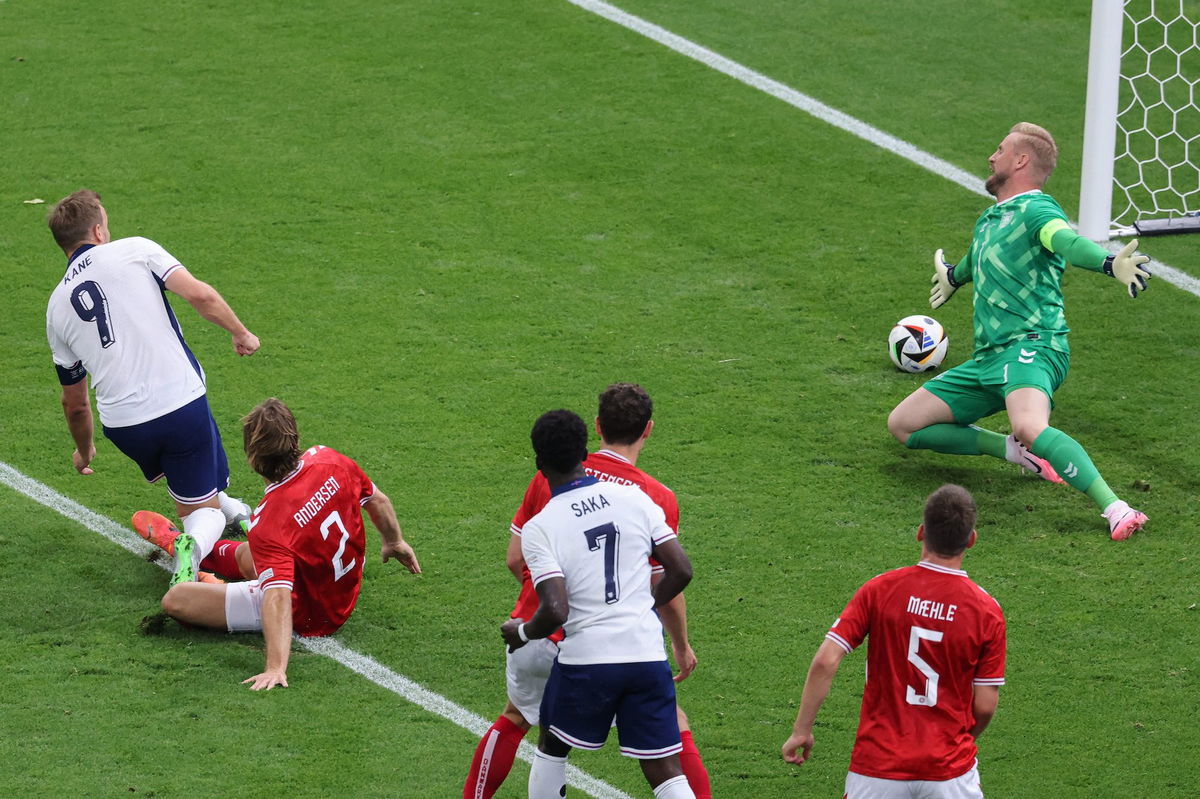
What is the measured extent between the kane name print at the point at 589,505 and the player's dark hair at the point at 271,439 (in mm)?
1775

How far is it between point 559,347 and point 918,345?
205 centimetres

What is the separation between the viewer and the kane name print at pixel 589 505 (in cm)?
455

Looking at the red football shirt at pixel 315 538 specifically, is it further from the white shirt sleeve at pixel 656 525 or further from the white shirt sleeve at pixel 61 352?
the white shirt sleeve at pixel 656 525

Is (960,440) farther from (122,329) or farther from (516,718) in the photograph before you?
(122,329)

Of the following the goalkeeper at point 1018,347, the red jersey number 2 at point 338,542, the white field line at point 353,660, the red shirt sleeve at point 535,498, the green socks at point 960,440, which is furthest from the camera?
the green socks at point 960,440

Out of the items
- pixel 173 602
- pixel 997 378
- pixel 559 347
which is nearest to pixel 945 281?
pixel 997 378

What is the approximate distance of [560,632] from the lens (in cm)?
486

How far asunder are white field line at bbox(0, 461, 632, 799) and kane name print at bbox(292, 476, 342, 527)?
2.04 ft

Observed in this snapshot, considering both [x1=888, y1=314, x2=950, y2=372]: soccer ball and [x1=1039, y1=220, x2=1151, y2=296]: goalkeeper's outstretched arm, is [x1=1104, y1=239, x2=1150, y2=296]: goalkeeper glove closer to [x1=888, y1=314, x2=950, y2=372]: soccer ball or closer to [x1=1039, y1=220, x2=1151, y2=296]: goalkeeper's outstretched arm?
[x1=1039, y1=220, x2=1151, y2=296]: goalkeeper's outstretched arm

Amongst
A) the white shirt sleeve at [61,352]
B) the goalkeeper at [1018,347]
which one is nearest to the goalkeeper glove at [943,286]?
the goalkeeper at [1018,347]

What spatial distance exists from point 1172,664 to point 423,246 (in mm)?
5578

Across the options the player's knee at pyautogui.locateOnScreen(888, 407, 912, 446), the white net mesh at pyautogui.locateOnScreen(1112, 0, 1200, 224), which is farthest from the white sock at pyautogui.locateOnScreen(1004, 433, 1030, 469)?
the white net mesh at pyautogui.locateOnScreen(1112, 0, 1200, 224)

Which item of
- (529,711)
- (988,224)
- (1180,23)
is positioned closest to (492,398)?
(988,224)

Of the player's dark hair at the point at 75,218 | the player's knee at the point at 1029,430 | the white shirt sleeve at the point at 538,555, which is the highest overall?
the player's dark hair at the point at 75,218
